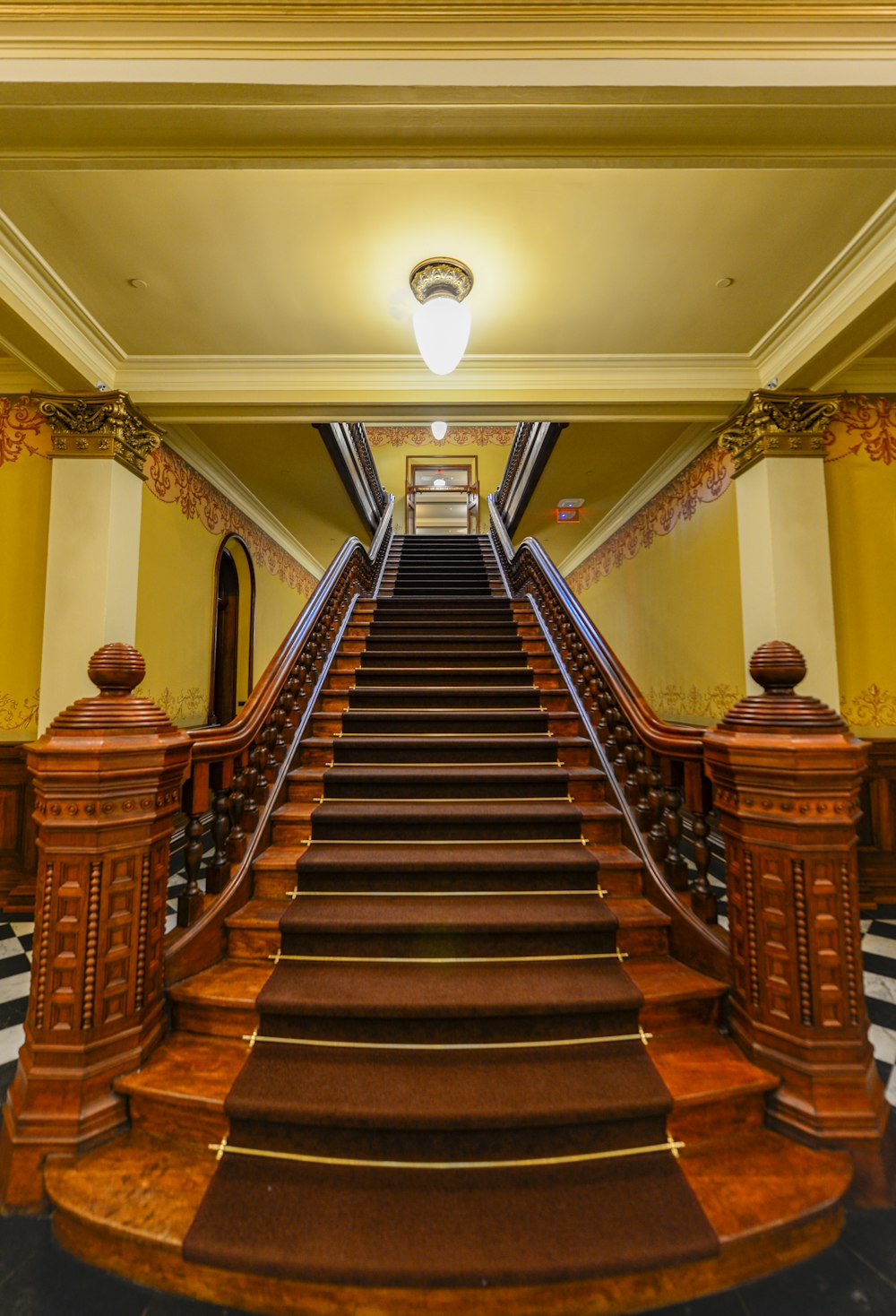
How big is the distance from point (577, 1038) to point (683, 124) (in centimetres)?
285

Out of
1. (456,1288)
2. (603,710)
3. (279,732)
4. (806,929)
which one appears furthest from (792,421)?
(456,1288)

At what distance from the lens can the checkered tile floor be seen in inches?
69.2

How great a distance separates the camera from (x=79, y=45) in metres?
1.66

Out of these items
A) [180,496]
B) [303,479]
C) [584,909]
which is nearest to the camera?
[584,909]

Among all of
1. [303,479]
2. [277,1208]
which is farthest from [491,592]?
[277,1208]

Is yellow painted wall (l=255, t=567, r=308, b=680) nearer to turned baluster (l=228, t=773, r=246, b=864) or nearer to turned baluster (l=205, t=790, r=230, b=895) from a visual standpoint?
turned baluster (l=228, t=773, r=246, b=864)

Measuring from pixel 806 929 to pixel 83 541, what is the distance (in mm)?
4012

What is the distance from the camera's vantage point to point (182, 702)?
176 inches

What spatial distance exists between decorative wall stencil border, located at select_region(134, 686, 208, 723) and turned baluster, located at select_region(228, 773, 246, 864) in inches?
77.5

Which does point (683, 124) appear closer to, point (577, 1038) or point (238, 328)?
point (238, 328)

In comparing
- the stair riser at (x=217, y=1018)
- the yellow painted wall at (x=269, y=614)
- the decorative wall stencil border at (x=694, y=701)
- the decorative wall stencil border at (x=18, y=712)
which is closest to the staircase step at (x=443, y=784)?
the stair riser at (x=217, y=1018)

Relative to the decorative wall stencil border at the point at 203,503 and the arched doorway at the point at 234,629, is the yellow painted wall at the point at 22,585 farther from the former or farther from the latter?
the arched doorway at the point at 234,629

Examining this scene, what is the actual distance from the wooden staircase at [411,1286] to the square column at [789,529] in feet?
5.83

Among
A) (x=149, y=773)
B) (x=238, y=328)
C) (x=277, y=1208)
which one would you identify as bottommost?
(x=277, y=1208)
